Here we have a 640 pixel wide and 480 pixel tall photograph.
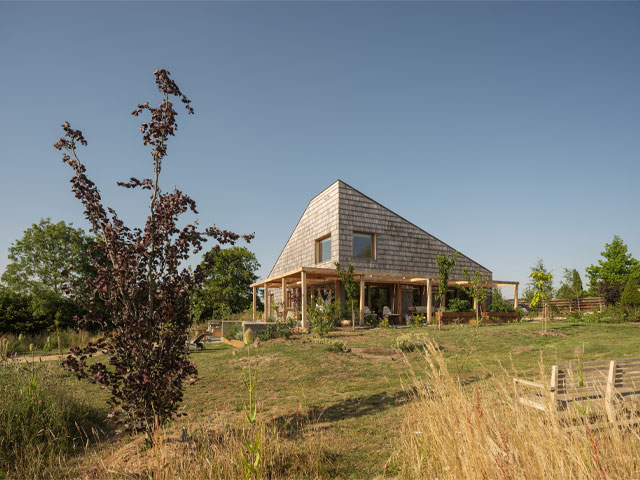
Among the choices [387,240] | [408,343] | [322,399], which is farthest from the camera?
[387,240]

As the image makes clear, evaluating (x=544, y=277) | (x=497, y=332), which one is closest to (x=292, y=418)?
(x=497, y=332)

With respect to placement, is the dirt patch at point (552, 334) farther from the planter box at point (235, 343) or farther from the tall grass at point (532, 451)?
the tall grass at point (532, 451)

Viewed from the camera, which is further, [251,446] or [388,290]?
[388,290]

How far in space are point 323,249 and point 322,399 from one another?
1416 centimetres

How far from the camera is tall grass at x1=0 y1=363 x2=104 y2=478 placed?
3.85 metres

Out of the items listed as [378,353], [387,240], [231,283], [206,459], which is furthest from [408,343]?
[231,283]

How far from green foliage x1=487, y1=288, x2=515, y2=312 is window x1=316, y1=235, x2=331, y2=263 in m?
8.83

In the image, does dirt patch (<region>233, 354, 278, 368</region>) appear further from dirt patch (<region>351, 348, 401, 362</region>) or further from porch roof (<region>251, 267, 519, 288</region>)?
porch roof (<region>251, 267, 519, 288</region>)

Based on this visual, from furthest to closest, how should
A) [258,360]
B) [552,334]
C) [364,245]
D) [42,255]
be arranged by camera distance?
1. [42,255]
2. [364,245]
3. [552,334]
4. [258,360]

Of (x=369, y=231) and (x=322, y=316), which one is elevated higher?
(x=369, y=231)

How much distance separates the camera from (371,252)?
19.6 meters

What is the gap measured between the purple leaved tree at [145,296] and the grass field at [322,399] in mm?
585

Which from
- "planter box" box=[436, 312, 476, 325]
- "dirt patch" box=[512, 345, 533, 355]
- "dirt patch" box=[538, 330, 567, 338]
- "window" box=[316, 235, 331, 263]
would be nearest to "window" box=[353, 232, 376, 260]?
"window" box=[316, 235, 331, 263]

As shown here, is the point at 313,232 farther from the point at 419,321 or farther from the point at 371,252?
the point at 419,321
